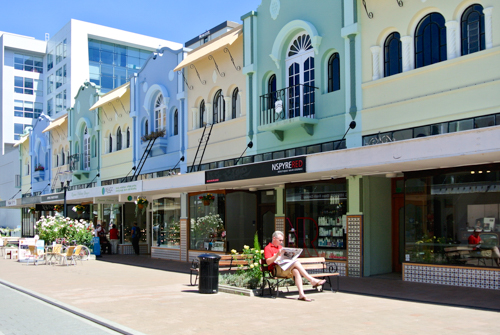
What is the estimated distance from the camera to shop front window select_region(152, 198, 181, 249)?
23.1 meters

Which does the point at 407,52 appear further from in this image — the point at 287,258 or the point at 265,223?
the point at 265,223

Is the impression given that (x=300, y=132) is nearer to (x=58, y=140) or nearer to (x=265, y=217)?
(x=265, y=217)

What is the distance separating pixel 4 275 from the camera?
56.3 ft

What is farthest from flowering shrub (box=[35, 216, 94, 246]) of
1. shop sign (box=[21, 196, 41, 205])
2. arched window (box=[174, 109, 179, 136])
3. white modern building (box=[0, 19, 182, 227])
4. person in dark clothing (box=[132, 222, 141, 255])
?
white modern building (box=[0, 19, 182, 227])

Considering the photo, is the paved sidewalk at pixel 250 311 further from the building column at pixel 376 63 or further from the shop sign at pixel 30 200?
the shop sign at pixel 30 200

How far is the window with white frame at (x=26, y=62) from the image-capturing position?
59531mm

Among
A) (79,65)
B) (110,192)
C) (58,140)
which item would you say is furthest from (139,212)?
(79,65)

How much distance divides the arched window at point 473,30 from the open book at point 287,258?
6.28 m

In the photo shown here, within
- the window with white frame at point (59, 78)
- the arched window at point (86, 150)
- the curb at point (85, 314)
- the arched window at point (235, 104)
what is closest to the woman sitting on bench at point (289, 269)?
the curb at point (85, 314)

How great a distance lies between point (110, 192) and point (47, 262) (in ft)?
14.1

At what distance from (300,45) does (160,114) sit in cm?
968

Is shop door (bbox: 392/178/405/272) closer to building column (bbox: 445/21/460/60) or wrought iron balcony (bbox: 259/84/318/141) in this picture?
wrought iron balcony (bbox: 259/84/318/141)

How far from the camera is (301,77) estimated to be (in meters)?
17.3

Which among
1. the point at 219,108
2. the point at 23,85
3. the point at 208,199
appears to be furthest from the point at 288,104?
the point at 23,85
